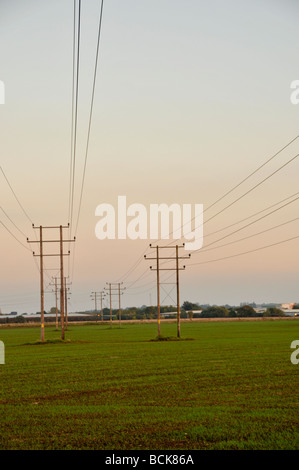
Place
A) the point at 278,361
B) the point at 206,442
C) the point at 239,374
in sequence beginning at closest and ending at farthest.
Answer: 1. the point at 206,442
2. the point at 239,374
3. the point at 278,361

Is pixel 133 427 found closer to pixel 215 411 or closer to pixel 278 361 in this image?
pixel 215 411

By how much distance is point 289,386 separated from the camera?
25594 mm

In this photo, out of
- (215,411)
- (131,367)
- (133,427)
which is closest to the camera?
(133,427)

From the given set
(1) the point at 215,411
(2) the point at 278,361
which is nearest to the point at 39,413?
(1) the point at 215,411

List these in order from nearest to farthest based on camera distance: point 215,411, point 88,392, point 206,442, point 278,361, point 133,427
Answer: point 206,442 < point 133,427 < point 215,411 < point 88,392 < point 278,361

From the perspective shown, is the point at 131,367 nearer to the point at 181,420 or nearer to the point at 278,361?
the point at 278,361
